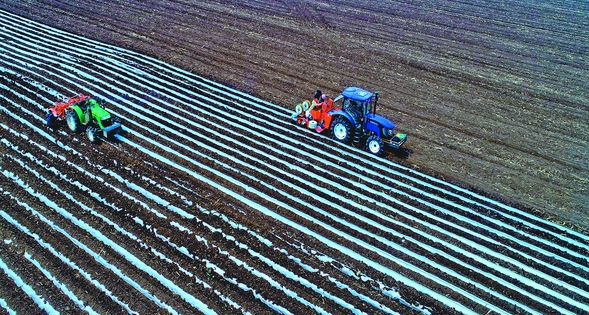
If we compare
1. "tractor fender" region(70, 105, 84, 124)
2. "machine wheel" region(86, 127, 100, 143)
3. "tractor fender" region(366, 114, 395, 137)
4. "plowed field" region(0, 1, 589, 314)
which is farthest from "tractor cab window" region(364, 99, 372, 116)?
"tractor fender" region(70, 105, 84, 124)

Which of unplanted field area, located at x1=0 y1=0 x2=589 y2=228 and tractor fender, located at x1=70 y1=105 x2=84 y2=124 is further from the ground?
unplanted field area, located at x1=0 y1=0 x2=589 y2=228

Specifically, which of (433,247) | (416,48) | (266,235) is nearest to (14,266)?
(266,235)

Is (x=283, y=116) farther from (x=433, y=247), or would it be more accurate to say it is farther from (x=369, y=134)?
(x=433, y=247)

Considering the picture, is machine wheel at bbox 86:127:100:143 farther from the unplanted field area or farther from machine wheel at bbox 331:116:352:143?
machine wheel at bbox 331:116:352:143

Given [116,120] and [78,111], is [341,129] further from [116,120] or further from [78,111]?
[78,111]

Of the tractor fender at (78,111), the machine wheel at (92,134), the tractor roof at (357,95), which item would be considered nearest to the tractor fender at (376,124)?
the tractor roof at (357,95)

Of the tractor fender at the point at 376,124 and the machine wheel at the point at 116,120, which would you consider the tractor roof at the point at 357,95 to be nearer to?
the tractor fender at the point at 376,124

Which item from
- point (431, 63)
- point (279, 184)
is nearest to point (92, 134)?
point (279, 184)
